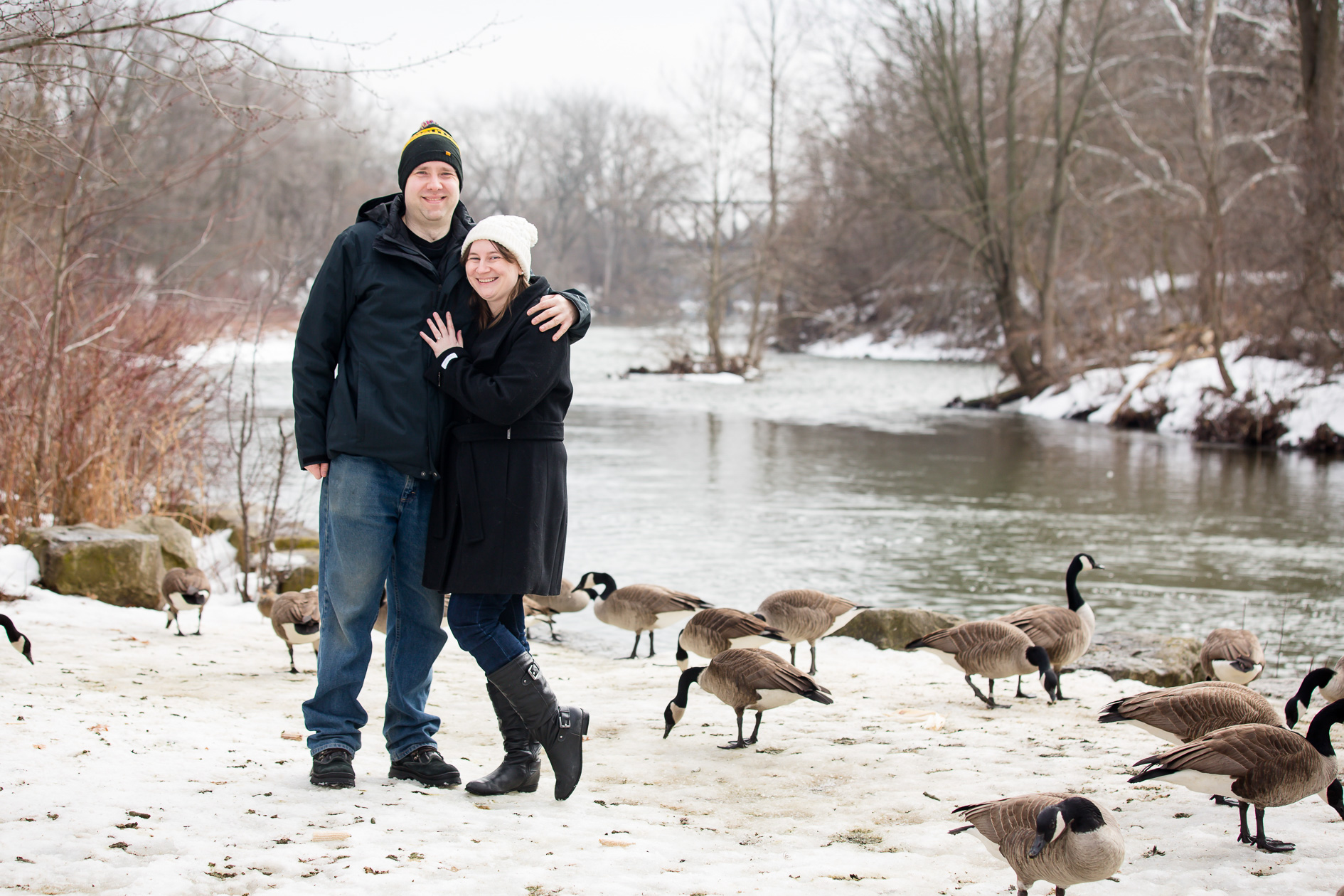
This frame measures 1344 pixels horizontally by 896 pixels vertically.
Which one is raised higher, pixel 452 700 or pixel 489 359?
pixel 489 359

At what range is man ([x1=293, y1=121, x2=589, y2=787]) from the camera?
12.1 ft

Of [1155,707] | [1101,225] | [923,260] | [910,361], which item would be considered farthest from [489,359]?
[910,361]

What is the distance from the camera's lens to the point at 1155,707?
14.0 ft

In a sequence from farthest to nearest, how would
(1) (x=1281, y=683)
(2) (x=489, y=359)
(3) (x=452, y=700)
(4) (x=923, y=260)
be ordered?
(4) (x=923, y=260) → (1) (x=1281, y=683) → (3) (x=452, y=700) → (2) (x=489, y=359)

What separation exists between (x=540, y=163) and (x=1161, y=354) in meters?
54.8

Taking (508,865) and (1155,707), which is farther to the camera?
(1155,707)

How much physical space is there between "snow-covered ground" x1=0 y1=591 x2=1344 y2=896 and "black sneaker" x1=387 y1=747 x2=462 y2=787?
7cm

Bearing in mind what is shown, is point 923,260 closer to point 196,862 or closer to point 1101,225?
point 1101,225

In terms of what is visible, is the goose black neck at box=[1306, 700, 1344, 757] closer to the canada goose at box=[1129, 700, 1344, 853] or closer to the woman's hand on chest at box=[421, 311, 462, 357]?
the canada goose at box=[1129, 700, 1344, 853]

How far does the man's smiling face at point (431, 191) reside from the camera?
3.84 metres

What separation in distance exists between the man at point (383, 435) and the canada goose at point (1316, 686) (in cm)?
344

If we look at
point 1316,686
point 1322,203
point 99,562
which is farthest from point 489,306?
point 1322,203

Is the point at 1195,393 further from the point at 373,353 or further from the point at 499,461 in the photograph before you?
the point at 373,353

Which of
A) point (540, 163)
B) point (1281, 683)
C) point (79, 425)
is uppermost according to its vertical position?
point (540, 163)
